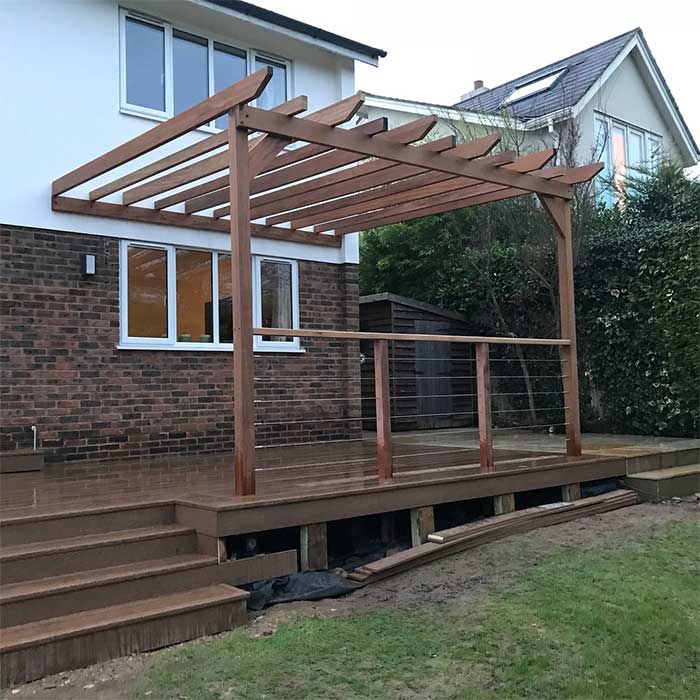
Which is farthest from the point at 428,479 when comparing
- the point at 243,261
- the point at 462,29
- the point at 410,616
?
the point at 462,29

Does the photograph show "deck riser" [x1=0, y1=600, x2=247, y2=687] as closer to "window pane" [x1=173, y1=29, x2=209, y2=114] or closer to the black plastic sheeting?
the black plastic sheeting

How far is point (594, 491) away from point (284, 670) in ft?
15.0

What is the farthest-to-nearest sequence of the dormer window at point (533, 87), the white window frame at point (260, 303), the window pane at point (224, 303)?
the dormer window at point (533, 87) < the white window frame at point (260, 303) < the window pane at point (224, 303)

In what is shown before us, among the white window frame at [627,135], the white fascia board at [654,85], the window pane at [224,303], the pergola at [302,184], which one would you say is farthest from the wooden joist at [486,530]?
the white window frame at [627,135]

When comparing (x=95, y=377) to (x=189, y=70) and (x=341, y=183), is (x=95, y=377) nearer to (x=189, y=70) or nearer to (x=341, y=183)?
(x=341, y=183)

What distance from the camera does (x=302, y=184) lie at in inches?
278

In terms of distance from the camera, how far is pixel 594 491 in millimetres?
7355

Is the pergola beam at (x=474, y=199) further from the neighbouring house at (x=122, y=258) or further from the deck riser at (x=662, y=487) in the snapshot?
the deck riser at (x=662, y=487)

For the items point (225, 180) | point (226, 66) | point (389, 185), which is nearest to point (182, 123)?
point (225, 180)

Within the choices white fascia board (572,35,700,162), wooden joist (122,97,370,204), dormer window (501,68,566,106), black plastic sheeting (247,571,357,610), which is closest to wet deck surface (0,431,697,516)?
black plastic sheeting (247,571,357,610)

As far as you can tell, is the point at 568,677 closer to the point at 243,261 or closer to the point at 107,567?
the point at 107,567

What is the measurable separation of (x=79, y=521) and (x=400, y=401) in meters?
7.64

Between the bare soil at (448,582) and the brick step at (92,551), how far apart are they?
2.21 feet

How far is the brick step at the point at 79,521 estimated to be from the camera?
430 cm
